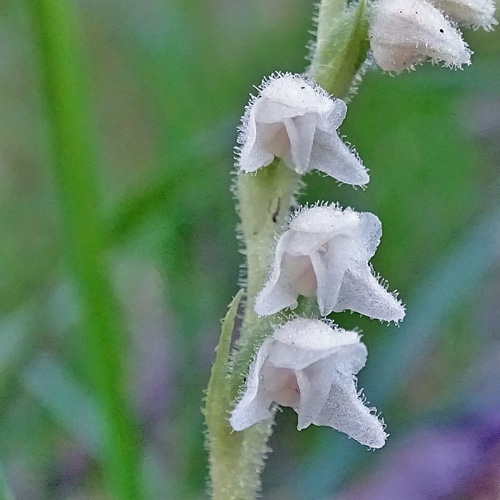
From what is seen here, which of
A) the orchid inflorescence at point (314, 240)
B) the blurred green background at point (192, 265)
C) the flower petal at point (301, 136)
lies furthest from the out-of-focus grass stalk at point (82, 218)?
the flower petal at point (301, 136)

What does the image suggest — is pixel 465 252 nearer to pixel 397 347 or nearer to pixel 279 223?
pixel 397 347

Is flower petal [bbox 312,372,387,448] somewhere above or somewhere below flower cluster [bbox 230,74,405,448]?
below

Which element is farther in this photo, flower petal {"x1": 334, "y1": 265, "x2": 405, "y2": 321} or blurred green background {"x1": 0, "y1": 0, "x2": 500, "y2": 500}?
blurred green background {"x1": 0, "y1": 0, "x2": 500, "y2": 500}

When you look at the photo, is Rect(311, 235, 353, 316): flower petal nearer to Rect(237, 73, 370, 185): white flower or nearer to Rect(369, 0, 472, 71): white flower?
Rect(237, 73, 370, 185): white flower

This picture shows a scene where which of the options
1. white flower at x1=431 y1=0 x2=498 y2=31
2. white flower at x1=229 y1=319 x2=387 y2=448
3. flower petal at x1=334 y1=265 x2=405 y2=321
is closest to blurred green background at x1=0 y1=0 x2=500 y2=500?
white flower at x1=229 y1=319 x2=387 y2=448

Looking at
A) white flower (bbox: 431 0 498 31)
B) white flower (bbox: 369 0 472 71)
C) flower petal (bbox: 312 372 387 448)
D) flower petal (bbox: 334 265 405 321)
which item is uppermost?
white flower (bbox: 431 0 498 31)

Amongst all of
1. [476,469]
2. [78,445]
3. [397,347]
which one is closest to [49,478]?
[78,445]

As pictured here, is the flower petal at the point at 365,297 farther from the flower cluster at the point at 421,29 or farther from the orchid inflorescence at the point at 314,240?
the flower cluster at the point at 421,29
